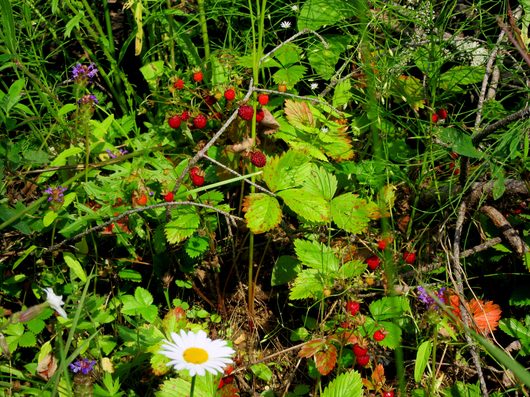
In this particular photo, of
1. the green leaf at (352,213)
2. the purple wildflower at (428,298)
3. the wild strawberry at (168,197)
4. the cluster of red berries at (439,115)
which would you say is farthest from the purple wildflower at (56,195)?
the cluster of red berries at (439,115)

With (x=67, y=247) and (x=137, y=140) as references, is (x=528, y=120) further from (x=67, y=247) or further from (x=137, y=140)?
(x=67, y=247)

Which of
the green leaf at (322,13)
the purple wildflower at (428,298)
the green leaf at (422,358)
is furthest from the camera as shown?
the green leaf at (322,13)

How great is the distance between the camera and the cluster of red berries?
2.09 m

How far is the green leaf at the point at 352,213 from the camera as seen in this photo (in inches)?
77.0

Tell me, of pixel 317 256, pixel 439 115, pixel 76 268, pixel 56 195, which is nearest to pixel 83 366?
pixel 76 268

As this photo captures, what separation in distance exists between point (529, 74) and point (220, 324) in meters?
1.38

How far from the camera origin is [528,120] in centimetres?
185

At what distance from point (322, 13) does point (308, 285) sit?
105 centimetres

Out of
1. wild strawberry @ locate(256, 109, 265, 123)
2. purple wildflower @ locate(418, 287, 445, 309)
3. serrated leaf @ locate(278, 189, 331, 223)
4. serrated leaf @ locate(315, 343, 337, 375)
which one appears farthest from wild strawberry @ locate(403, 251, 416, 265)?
wild strawberry @ locate(256, 109, 265, 123)

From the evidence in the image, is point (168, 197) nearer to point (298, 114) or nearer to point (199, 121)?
point (199, 121)

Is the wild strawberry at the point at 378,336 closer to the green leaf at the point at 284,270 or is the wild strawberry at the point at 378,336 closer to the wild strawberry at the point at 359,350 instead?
the wild strawberry at the point at 359,350

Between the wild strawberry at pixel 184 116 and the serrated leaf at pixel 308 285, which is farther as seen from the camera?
the wild strawberry at pixel 184 116

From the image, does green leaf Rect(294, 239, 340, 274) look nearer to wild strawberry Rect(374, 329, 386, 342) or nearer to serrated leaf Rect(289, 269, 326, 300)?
serrated leaf Rect(289, 269, 326, 300)

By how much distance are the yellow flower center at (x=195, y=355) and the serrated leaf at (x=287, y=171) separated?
78 centimetres
